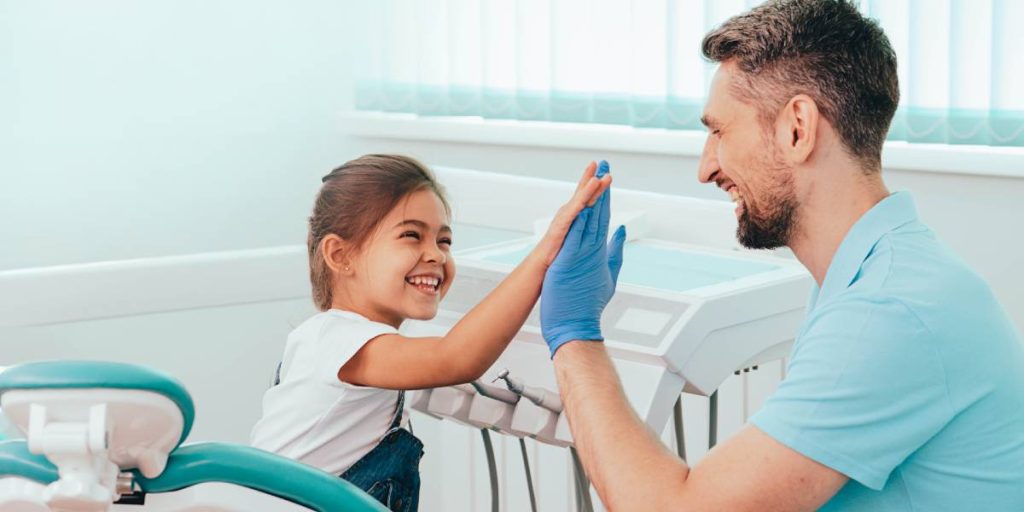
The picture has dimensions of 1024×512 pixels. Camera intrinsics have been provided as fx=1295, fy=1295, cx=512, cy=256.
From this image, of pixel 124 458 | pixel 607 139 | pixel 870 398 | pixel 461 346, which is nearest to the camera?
pixel 124 458

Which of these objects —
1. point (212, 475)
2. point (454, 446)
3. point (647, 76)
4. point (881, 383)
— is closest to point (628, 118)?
point (647, 76)

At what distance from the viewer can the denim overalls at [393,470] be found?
146cm

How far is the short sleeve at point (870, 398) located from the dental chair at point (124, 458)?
14.4 inches

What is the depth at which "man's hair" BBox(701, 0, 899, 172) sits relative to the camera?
1193 mm

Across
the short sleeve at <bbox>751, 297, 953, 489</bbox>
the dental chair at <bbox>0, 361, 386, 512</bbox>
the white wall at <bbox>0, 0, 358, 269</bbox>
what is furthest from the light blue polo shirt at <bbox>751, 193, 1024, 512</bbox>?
the white wall at <bbox>0, 0, 358, 269</bbox>

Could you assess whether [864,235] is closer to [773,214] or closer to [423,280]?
[773,214]

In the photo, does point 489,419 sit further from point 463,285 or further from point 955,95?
point 955,95

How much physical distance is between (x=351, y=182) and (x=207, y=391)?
59.6 inches

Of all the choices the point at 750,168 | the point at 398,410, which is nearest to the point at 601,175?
the point at 750,168

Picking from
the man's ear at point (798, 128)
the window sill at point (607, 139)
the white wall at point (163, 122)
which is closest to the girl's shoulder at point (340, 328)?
the man's ear at point (798, 128)

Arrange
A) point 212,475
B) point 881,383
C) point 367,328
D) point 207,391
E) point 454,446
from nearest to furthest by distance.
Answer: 1. point 212,475
2. point 881,383
3. point 367,328
4. point 454,446
5. point 207,391

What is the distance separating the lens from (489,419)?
154 centimetres

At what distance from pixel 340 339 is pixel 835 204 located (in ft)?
1.87

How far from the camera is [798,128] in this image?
3.93 feet
